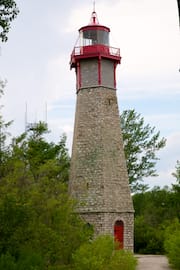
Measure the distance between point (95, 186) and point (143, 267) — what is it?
5.48 metres

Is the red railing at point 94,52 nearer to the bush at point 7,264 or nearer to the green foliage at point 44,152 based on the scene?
the green foliage at point 44,152

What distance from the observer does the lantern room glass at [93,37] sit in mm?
31781

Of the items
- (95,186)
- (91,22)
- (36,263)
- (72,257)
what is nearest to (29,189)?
(72,257)

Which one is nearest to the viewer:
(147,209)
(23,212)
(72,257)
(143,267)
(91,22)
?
(23,212)

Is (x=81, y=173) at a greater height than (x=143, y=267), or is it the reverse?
(x=81, y=173)

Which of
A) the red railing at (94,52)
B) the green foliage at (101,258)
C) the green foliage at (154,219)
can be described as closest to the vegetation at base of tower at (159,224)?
the green foliage at (154,219)

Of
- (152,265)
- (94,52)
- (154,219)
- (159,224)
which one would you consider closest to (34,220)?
(152,265)

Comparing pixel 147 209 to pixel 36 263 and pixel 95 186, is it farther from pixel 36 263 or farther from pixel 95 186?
pixel 36 263

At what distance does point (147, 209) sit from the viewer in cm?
5997

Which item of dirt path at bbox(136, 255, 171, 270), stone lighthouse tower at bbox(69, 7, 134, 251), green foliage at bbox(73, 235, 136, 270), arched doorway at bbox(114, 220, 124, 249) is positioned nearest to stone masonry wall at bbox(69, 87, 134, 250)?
stone lighthouse tower at bbox(69, 7, 134, 251)

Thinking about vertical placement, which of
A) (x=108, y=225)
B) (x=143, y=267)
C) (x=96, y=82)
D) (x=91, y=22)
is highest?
(x=91, y=22)

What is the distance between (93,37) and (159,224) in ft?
74.2

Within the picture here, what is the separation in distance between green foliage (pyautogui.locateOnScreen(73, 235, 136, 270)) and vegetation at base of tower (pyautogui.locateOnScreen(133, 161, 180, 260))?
4.43 meters

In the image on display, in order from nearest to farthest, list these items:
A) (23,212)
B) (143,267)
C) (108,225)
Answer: (23,212) → (143,267) → (108,225)
